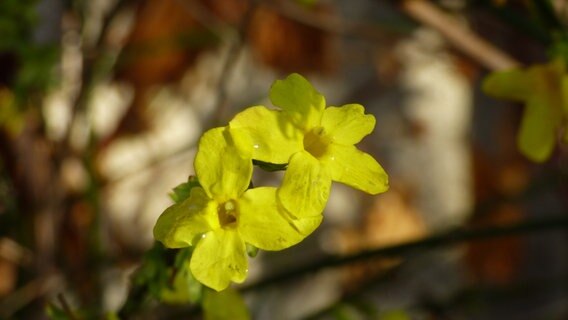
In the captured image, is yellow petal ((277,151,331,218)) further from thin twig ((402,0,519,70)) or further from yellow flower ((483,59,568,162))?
thin twig ((402,0,519,70))

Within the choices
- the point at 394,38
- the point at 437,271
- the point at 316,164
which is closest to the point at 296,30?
the point at 394,38

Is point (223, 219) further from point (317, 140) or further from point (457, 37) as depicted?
point (457, 37)

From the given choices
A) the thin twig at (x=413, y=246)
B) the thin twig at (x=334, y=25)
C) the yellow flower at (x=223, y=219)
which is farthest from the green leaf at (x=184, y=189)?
the thin twig at (x=334, y=25)

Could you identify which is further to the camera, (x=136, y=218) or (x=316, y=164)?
(x=136, y=218)

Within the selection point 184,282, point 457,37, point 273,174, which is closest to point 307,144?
point 184,282

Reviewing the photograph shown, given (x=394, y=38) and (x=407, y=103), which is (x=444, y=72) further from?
(x=394, y=38)

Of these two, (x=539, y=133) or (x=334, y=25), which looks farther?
(x=334, y=25)

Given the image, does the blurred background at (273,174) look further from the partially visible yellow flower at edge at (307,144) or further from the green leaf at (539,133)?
the partially visible yellow flower at edge at (307,144)
